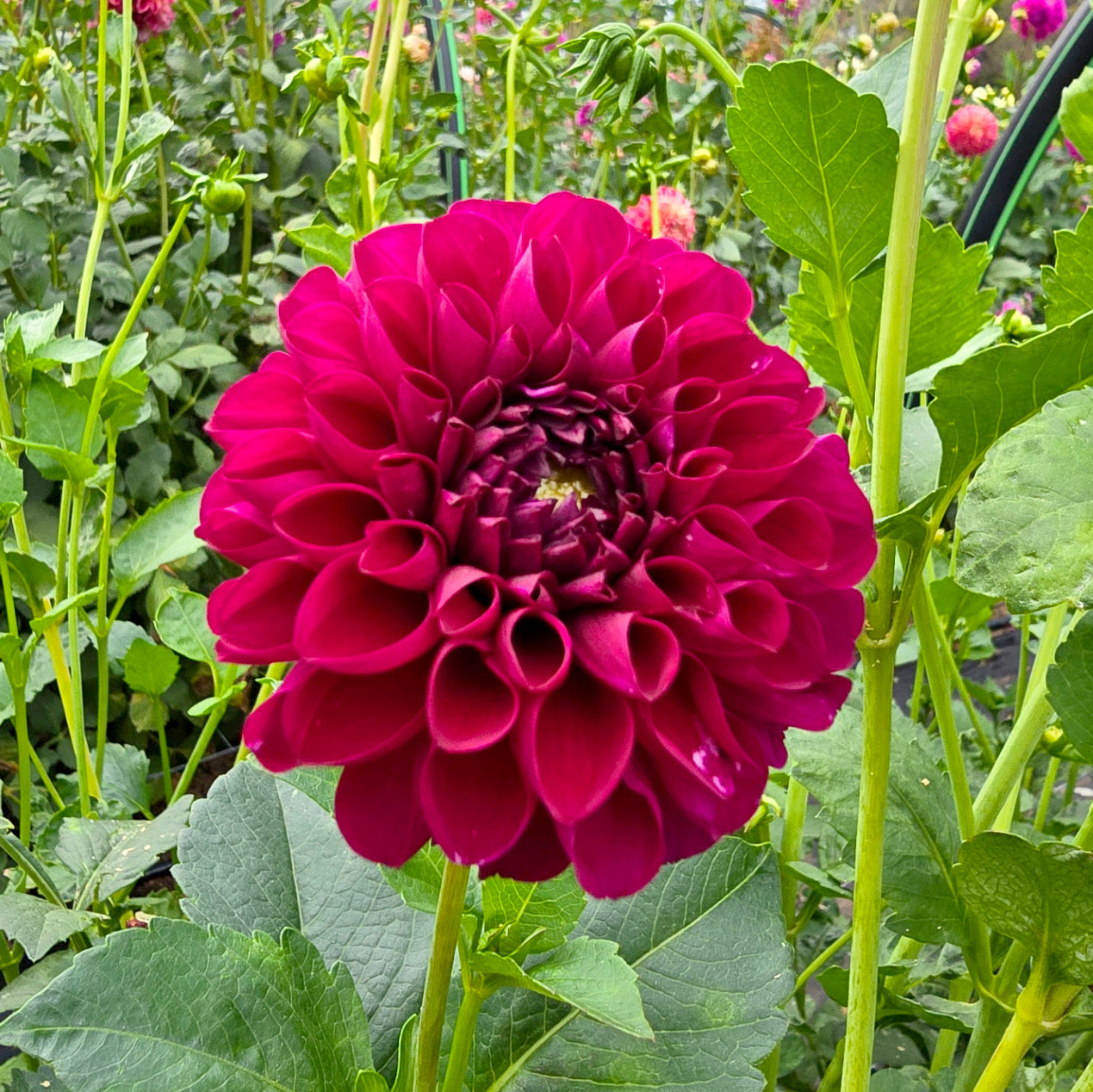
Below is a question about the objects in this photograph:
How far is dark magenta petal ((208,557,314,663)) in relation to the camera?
0.73 ft

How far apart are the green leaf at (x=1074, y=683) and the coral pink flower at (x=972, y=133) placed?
1.45 m

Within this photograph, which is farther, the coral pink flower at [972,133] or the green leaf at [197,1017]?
the coral pink flower at [972,133]

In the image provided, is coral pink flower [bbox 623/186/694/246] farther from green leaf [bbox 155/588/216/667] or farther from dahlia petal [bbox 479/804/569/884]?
dahlia petal [bbox 479/804/569/884]

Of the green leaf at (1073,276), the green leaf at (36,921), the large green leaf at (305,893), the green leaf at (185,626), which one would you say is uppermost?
the green leaf at (1073,276)

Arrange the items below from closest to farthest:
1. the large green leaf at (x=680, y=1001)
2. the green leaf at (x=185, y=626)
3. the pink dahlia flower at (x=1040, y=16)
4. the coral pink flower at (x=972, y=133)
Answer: the large green leaf at (x=680, y=1001)
the green leaf at (x=185, y=626)
the coral pink flower at (x=972, y=133)
the pink dahlia flower at (x=1040, y=16)

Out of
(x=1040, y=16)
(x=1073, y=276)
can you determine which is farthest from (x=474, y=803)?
(x=1040, y=16)

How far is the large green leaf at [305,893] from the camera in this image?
1.13 ft

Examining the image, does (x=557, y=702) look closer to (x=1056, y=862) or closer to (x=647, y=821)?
(x=647, y=821)

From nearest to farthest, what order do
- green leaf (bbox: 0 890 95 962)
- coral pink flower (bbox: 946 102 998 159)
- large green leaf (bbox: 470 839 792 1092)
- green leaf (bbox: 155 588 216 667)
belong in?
large green leaf (bbox: 470 839 792 1092), green leaf (bbox: 0 890 95 962), green leaf (bbox: 155 588 216 667), coral pink flower (bbox: 946 102 998 159)

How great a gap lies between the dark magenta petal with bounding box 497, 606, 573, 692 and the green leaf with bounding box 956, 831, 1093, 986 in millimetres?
158

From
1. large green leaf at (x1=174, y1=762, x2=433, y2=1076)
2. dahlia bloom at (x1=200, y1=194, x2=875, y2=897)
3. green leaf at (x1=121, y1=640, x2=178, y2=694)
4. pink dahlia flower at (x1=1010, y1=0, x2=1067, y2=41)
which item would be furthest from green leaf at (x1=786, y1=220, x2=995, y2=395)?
pink dahlia flower at (x1=1010, y1=0, x2=1067, y2=41)

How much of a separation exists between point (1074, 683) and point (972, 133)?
148cm

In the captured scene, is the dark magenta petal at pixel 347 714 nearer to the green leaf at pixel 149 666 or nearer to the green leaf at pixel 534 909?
the green leaf at pixel 534 909

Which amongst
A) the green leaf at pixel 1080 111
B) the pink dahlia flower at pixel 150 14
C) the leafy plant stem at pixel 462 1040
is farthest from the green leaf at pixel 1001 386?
the pink dahlia flower at pixel 150 14
